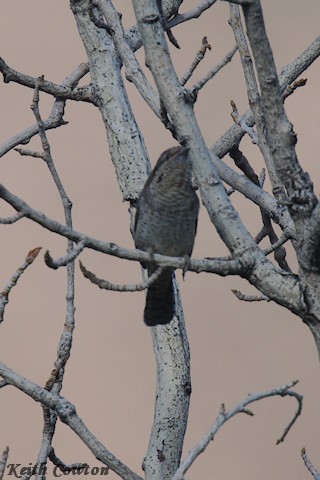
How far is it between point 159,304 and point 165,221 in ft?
1.76

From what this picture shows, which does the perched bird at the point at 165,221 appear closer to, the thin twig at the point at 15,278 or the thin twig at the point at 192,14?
the thin twig at the point at 192,14

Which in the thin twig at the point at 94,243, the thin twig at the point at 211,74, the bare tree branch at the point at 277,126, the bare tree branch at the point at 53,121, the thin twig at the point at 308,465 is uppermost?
the bare tree branch at the point at 53,121

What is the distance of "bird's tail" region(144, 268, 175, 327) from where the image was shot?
226 inches

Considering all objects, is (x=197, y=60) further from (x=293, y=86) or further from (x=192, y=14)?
(x=293, y=86)

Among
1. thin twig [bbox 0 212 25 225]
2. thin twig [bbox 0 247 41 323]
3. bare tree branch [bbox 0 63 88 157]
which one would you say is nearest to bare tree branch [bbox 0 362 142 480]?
thin twig [bbox 0 247 41 323]

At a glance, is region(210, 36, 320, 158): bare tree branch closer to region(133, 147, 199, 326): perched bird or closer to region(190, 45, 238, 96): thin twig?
region(190, 45, 238, 96): thin twig

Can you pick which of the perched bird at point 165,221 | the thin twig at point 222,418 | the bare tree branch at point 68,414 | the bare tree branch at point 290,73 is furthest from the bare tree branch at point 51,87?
the thin twig at point 222,418

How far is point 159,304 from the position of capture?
19.0 feet

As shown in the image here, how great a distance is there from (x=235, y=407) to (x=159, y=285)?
6.18ft

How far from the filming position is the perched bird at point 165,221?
18.6 ft

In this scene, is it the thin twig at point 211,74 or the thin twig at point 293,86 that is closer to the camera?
the thin twig at point 211,74

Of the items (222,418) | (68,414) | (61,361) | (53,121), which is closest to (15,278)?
(61,361)

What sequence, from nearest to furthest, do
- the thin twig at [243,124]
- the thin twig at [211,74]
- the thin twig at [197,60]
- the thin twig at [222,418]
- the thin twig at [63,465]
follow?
the thin twig at [222,418], the thin twig at [211,74], the thin twig at [63,465], the thin twig at [197,60], the thin twig at [243,124]

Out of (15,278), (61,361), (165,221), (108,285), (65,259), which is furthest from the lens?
(165,221)
